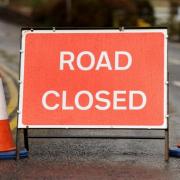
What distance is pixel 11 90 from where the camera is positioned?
16250 millimetres

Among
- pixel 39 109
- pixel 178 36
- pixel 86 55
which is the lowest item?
pixel 39 109

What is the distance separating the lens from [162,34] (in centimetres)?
812

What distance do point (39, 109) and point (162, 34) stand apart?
150 centimetres

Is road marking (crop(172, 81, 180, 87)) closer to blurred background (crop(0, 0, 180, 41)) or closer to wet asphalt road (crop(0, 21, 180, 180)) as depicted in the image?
wet asphalt road (crop(0, 21, 180, 180))

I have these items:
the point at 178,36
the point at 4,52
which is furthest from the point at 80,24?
the point at 4,52

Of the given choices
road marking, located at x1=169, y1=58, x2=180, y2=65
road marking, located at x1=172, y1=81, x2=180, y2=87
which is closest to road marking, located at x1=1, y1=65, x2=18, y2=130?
road marking, located at x1=172, y1=81, x2=180, y2=87

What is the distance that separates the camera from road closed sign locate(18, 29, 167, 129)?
8.07m

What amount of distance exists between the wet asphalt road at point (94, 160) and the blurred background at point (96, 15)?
34.9 meters

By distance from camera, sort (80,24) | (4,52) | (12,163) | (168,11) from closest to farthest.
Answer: (12,163), (4,52), (80,24), (168,11)

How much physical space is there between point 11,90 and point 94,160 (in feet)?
27.3

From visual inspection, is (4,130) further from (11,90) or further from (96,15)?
(96,15)

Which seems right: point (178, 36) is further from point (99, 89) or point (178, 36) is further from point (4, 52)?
point (99, 89)

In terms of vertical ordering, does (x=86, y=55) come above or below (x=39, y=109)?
above

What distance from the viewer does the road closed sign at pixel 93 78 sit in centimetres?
807
